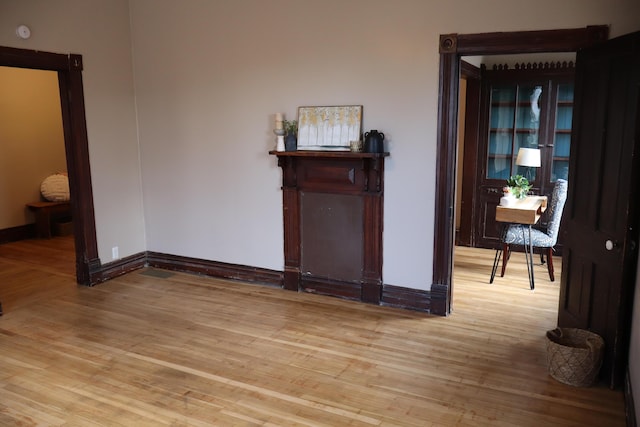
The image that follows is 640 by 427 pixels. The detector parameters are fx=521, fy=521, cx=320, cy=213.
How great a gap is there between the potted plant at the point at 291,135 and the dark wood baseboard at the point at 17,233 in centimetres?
447

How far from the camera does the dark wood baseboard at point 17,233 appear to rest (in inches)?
268

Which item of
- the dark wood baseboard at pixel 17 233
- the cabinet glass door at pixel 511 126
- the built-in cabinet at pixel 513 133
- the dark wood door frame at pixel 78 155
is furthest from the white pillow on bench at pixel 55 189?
the cabinet glass door at pixel 511 126

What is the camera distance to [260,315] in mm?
4348

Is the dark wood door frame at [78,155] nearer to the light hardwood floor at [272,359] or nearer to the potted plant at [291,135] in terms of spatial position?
the light hardwood floor at [272,359]

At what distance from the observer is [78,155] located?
4.89 meters

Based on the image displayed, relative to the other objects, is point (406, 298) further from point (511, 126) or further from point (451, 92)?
point (511, 126)

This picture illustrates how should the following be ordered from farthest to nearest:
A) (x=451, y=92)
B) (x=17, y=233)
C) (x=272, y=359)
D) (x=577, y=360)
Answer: (x=17, y=233) → (x=451, y=92) → (x=272, y=359) → (x=577, y=360)

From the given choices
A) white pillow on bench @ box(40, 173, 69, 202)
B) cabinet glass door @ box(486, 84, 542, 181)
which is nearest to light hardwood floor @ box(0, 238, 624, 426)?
→ cabinet glass door @ box(486, 84, 542, 181)

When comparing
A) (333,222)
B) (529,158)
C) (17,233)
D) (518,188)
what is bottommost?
(17,233)

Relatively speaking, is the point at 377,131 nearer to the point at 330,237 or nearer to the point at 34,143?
the point at 330,237

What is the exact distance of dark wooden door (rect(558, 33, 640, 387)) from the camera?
293 centimetres

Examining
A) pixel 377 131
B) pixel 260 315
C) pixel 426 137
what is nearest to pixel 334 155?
pixel 377 131

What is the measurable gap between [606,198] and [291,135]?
254 cm

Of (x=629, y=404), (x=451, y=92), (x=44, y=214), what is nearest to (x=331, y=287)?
(x=451, y=92)
